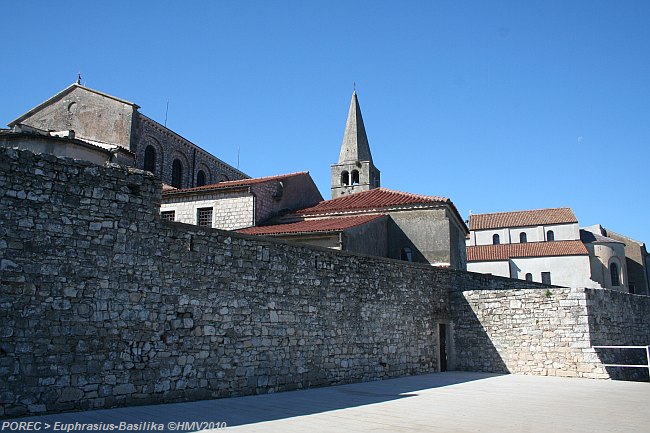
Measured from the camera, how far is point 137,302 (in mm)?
9742

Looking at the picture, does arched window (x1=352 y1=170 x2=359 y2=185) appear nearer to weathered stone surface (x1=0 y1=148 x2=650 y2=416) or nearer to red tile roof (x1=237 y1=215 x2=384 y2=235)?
red tile roof (x1=237 y1=215 x2=384 y2=235)

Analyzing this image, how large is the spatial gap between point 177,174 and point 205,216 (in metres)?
8.38

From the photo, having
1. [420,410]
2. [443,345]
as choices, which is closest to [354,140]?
[443,345]

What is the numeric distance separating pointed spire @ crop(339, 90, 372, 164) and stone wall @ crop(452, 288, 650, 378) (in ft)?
70.1

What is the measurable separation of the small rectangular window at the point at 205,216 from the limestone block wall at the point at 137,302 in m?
12.2

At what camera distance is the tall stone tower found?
3738cm

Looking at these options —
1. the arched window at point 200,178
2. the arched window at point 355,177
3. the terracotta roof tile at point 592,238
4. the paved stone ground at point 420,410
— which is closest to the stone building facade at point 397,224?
the paved stone ground at point 420,410

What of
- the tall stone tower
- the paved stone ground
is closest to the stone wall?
the paved stone ground

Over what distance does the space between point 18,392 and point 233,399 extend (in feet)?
13.0

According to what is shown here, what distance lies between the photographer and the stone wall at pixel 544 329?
52.4 ft

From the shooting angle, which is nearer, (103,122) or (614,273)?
(103,122)

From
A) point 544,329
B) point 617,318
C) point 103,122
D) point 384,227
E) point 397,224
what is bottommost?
point 544,329

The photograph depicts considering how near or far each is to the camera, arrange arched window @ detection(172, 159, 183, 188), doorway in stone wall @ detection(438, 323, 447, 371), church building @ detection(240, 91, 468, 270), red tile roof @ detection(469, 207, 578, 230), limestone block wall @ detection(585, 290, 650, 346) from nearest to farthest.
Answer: limestone block wall @ detection(585, 290, 650, 346) → doorway in stone wall @ detection(438, 323, 447, 371) → church building @ detection(240, 91, 468, 270) → arched window @ detection(172, 159, 183, 188) → red tile roof @ detection(469, 207, 578, 230)

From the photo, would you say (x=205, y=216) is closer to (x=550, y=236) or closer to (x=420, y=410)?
(x=420, y=410)
